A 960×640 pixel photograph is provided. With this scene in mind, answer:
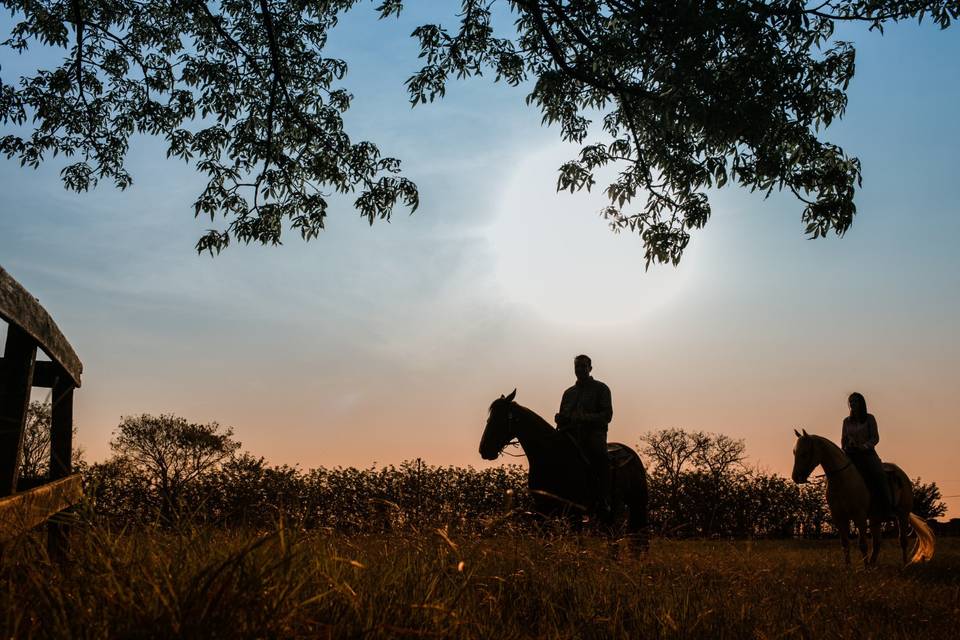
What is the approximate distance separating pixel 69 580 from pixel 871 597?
20.4ft

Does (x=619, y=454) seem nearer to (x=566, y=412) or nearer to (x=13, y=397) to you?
(x=566, y=412)

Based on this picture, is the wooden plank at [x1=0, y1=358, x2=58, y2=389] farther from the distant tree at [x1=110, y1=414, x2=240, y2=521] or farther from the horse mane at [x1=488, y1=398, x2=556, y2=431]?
the distant tree at [x1=110, y1=414, x2=240, y2=521]

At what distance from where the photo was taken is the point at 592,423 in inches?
449

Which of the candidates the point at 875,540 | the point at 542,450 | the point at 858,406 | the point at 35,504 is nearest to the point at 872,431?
the point at 858,406

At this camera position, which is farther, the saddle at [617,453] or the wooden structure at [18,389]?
the saddle at [617,453]

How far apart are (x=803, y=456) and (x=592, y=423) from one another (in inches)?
166

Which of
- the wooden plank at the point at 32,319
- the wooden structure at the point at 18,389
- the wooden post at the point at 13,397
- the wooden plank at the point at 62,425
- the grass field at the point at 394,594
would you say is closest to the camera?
the grass field at the point at 394,594

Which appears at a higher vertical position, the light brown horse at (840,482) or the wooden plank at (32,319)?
the wooden plank at (32,319)

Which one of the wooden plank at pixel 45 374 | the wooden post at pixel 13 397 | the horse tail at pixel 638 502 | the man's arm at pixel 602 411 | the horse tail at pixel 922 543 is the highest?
the man's arm at pixel 602 411

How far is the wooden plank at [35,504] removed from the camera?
3.22 m

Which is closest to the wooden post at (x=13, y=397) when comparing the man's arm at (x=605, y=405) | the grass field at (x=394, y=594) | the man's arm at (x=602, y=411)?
the grass field at (x=394, y=594)

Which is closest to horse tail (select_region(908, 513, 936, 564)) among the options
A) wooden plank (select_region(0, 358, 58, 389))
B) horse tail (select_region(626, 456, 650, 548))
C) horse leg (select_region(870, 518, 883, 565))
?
horse leg (select_region(870, 518, 883, 565))

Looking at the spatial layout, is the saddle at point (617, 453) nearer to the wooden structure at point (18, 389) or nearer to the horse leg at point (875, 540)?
the horse leg at point (875, 540)

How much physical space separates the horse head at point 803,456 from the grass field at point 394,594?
19.8 feet
